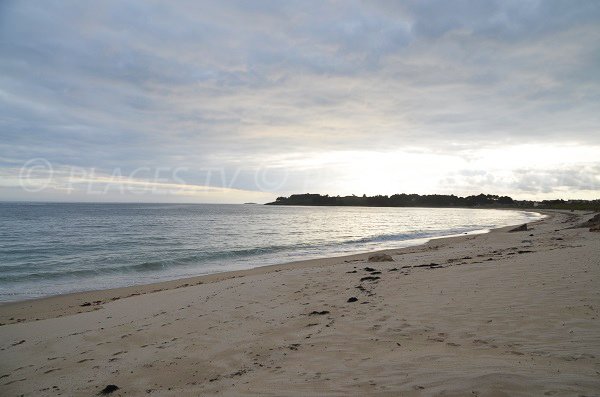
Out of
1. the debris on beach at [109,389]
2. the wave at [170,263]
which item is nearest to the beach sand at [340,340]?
the debris on beach at [109,389]

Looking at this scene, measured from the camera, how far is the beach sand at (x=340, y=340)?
163 inches

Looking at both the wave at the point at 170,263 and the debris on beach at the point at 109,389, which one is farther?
the wave at the point at 170,263

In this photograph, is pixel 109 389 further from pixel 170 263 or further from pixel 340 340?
pixel 170 263

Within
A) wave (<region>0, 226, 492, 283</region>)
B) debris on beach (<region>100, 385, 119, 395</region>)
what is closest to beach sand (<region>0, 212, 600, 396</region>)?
debris on beach (<region>100, 385, 119, 395</region>)

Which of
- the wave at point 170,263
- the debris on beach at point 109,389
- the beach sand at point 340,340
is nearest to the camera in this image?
the beach sand at point 340,340

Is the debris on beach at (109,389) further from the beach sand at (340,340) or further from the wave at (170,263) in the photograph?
the wave at (170,263)

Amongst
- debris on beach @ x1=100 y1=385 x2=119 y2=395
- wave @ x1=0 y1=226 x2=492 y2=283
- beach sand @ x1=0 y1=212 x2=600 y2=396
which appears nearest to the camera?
beach sand @ x1=0 y1=212 x2=600 y2=396

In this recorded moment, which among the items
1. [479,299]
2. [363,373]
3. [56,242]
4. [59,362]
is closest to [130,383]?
[59,362]

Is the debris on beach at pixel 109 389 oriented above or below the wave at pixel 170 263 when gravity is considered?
above

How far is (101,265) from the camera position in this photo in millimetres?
19453

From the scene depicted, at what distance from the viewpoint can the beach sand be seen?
4.13 m

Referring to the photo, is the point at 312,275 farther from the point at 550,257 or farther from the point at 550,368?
the point at 550,368

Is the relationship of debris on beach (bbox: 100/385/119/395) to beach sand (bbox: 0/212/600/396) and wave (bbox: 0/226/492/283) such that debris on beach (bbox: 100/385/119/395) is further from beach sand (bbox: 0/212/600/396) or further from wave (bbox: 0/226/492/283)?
wave (bbox: 0/226/492/283)

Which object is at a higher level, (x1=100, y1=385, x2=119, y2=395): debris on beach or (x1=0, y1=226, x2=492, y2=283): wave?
(x1=100, y1=385, x2=119, y2=395): debris on beach
